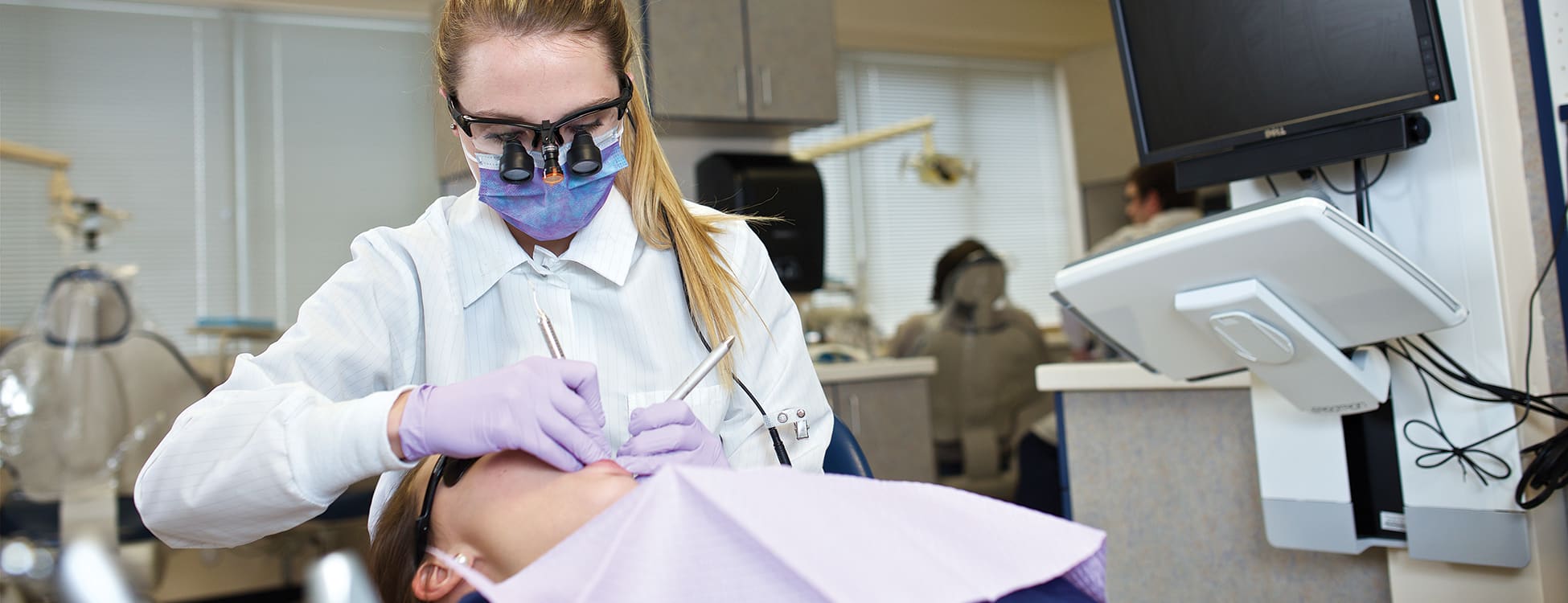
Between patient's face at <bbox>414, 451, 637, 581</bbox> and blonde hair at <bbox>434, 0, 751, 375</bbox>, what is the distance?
0.99 ft

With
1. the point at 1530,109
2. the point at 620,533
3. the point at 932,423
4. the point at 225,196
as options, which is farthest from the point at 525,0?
the point at 225,196

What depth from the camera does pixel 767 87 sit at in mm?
3146

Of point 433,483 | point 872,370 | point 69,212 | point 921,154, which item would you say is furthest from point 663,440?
point 921,154

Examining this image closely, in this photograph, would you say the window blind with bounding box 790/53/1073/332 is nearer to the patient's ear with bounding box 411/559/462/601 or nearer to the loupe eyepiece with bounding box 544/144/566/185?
the loupe eyepiece with bounding box 544/144/566/185

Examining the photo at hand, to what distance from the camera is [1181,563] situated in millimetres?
1689

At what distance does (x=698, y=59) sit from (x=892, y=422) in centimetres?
124

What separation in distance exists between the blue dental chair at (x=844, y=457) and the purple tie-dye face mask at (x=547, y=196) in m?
0.37

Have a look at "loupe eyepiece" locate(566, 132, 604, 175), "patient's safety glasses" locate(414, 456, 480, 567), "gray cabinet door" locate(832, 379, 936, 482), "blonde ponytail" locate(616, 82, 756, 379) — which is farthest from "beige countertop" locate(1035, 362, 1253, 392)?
"gray cabinet door" locate(832, 379, 936, 482)

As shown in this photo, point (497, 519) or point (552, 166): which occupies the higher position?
point (552, 166)

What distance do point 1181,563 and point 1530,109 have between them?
33.0 inches

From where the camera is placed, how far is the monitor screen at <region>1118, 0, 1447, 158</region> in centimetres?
118

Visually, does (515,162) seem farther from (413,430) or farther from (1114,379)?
(1114,379)

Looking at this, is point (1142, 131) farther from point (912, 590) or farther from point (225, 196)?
point (225, 196)

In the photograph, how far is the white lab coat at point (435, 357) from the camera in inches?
33.4
